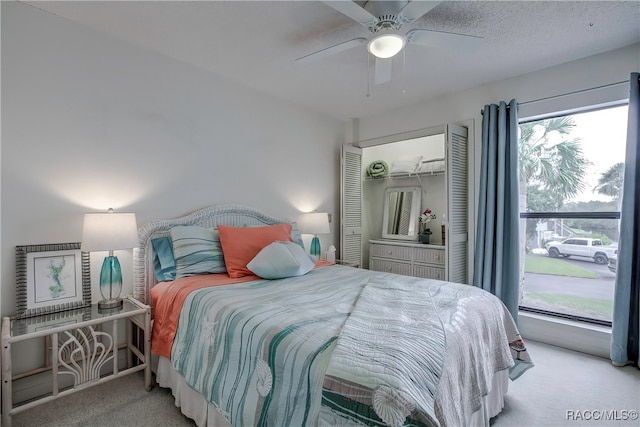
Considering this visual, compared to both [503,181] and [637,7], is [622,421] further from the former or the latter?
[637,7]

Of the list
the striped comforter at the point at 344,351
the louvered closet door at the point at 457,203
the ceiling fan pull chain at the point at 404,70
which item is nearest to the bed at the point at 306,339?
the striped comforter at the point at 344,351

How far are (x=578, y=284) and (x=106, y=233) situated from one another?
4.03 meters

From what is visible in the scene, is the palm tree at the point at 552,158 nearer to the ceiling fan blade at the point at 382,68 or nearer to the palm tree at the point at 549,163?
the palm tree at the point at 549,163

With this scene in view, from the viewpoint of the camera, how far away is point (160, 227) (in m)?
2.55

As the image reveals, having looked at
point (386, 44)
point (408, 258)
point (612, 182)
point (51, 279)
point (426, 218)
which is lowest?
point (408, 258)

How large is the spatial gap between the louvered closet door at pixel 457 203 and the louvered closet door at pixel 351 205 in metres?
1.29

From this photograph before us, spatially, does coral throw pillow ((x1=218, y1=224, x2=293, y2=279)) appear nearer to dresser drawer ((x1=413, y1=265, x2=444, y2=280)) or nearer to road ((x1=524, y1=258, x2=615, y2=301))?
dresser drawer ((x1=413, y1=265, x2=444, y2=280))

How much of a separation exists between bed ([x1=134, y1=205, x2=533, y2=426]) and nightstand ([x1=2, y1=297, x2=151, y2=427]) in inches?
6.7

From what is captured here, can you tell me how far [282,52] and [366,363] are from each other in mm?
2445

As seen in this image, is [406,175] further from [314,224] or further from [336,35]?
[336,35]

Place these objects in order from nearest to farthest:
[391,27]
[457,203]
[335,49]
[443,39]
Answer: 1. [391,27]
2. [443,39]
3. [335,49]
4. [457,203]

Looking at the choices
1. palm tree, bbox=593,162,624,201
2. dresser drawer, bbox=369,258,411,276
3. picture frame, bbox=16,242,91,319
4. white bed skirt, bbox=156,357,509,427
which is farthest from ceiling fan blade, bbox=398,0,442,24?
dresser drawer, bbox=369,258,411,276

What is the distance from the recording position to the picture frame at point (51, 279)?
6.39 feet

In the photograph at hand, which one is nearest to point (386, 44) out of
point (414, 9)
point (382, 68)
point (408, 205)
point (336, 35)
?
point (414, 9)
